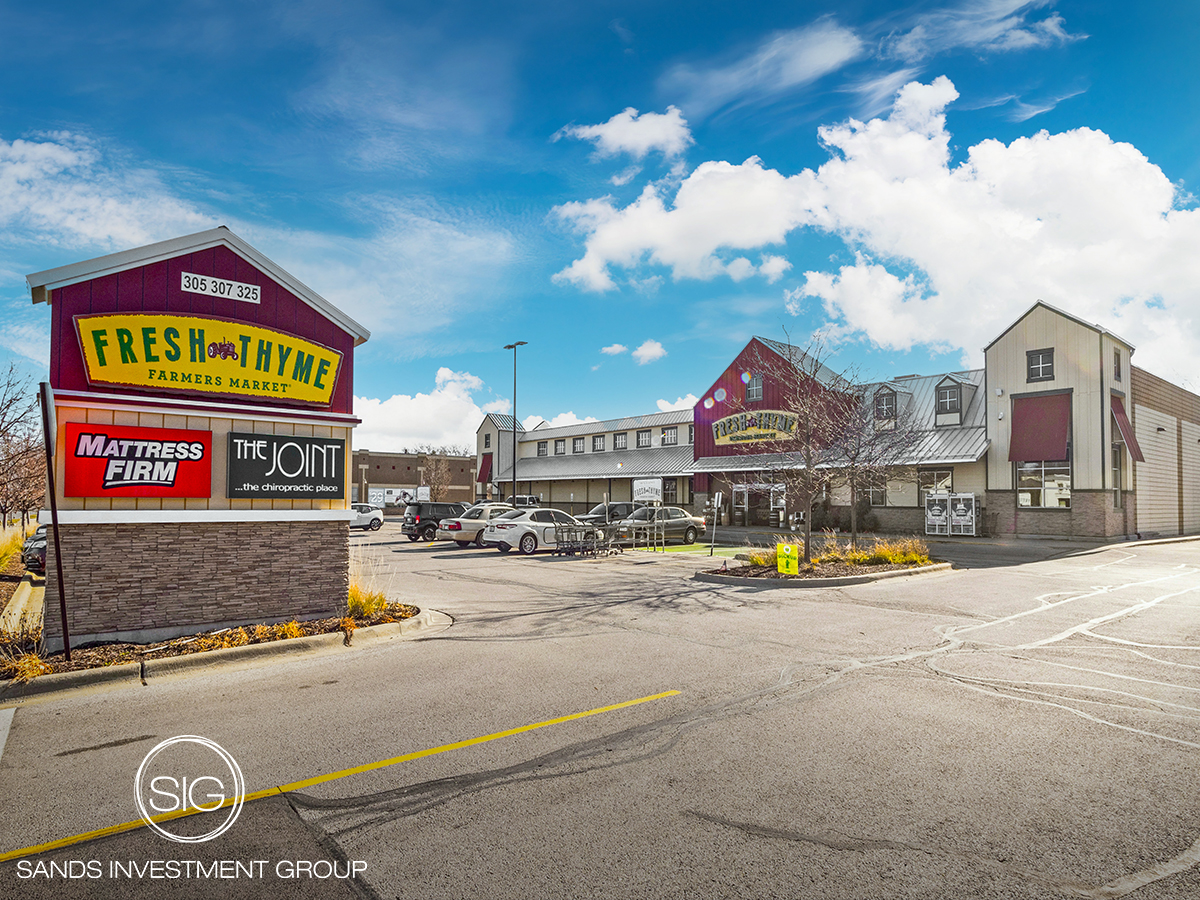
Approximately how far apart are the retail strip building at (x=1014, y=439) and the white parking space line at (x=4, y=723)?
1948 cm

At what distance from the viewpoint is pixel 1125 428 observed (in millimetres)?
28609

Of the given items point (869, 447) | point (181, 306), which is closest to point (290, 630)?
point (181, 306)

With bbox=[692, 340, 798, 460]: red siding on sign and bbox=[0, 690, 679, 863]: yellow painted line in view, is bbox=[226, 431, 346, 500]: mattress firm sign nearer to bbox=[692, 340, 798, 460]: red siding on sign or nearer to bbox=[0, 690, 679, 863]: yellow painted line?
bbox=[0, 690, 679, 863]: yellow painted line

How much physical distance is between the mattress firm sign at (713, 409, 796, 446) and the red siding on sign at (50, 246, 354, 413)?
1067 inches

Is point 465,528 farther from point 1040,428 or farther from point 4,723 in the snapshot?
point 1040,428

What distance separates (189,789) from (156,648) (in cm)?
433

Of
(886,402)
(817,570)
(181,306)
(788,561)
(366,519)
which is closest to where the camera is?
(181,306)

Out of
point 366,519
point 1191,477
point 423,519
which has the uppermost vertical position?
point 1191,477

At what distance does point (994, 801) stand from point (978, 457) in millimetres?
28893

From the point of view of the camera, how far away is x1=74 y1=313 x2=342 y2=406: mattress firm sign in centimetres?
852

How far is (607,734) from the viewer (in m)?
5.54

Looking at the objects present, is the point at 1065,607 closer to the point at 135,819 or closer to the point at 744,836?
the point at 744,836

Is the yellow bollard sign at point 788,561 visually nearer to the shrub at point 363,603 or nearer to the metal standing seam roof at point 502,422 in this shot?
the shrub at point 363,603

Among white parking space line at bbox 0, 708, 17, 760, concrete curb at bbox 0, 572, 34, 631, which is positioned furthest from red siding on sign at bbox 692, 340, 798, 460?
white parking space line at bbox 0, 708, 17, 760
